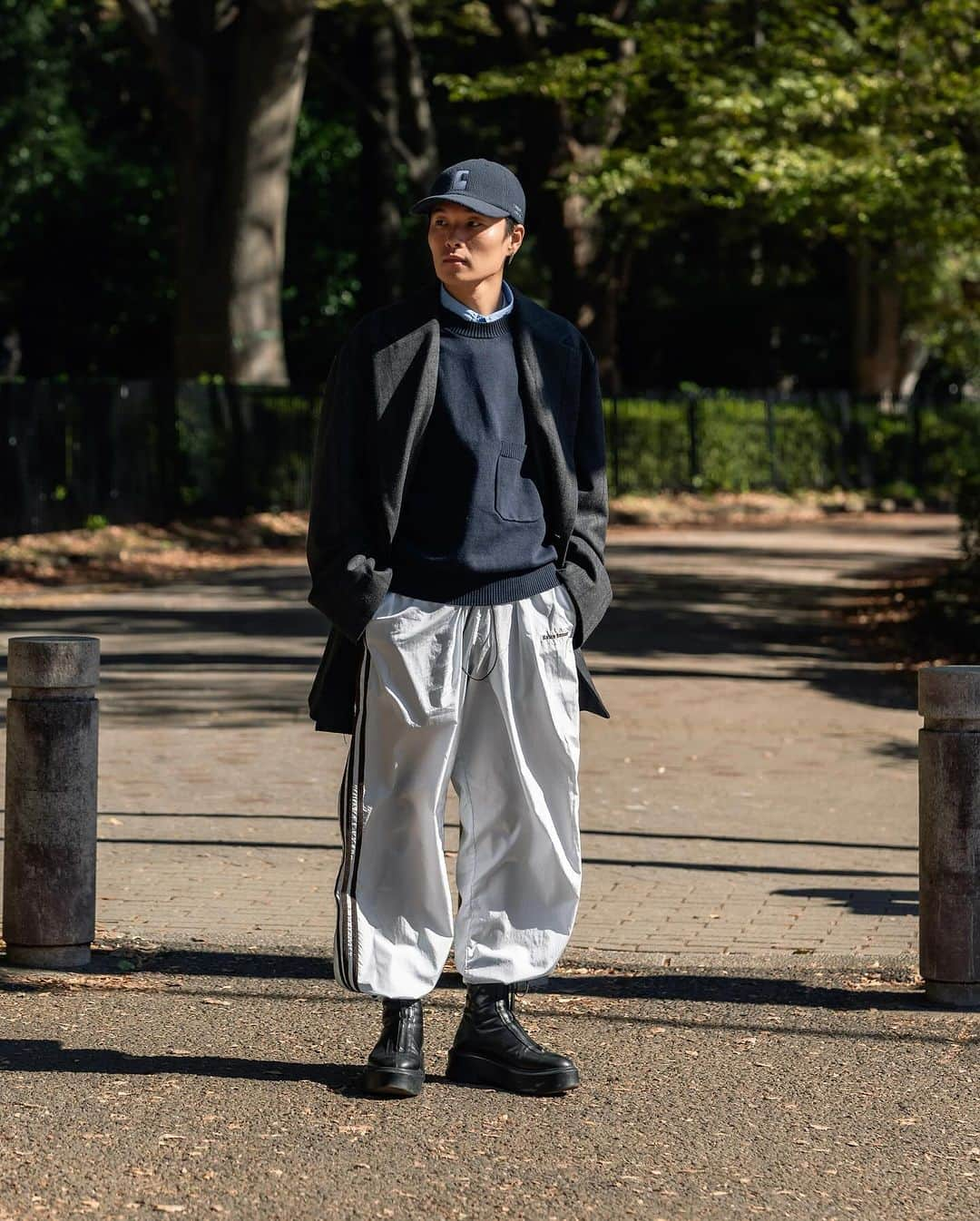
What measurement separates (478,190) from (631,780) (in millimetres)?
5013

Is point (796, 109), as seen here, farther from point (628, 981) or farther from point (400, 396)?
point (400, 396)

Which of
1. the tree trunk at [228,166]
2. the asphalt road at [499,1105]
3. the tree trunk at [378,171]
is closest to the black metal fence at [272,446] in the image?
the tree trunk at [228,166]

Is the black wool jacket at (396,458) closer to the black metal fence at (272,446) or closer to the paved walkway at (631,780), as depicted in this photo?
the paved walkway at (631,780)

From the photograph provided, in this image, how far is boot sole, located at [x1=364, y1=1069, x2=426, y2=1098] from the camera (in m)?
4.29

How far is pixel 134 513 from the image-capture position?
23.6 m

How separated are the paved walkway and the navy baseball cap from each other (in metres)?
2.36

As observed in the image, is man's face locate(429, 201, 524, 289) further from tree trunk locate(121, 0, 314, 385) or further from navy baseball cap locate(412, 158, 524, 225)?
tree trunk locate(121, 0, 314, 385)

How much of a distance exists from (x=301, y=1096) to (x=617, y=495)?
2886cm

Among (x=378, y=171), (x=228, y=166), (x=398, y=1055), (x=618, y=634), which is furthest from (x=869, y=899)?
(x=378, y=171)

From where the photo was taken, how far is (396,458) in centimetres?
431

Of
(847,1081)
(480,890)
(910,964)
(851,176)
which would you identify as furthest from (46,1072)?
(851,176)

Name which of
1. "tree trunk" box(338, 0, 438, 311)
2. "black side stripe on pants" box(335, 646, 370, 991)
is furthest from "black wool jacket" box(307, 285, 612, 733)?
"tree trunk" box(338, 0, 438, 311)

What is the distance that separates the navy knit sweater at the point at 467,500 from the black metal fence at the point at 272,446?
17218 mm

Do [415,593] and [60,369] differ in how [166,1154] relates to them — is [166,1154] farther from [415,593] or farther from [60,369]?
[60,369]
